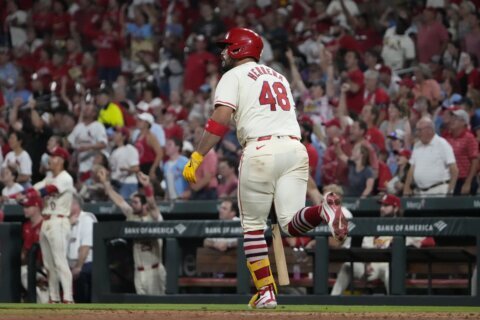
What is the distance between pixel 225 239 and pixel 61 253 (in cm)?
185

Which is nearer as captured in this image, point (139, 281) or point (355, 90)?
point (139, 281)

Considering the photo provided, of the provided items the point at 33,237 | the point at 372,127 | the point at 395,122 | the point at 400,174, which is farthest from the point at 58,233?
the point at 395,122

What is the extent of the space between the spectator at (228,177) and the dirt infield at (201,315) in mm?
6048

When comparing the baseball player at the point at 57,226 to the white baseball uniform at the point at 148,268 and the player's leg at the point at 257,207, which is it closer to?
the white baseball uniform at the point at 148,268

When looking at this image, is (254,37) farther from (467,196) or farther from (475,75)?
(475,75)

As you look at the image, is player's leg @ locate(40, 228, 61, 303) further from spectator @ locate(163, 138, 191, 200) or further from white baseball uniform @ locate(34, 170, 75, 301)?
spectator @ locate(163, 138, 191, 200)

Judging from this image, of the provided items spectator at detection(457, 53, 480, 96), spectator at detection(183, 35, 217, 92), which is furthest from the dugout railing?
spectator at detection(183, 35, 217, 92)

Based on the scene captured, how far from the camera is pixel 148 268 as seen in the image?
13516mm

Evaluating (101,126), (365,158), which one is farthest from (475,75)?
(101,126)

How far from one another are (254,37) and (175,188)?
7.25 m

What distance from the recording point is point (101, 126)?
1739 cm

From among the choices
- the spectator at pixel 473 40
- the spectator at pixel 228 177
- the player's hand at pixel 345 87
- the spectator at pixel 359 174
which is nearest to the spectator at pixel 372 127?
the spectator at pixel 359 174

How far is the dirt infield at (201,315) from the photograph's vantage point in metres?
8.27

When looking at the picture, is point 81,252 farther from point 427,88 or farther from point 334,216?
point 334,216
